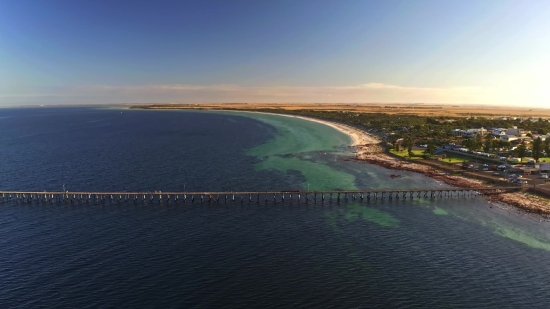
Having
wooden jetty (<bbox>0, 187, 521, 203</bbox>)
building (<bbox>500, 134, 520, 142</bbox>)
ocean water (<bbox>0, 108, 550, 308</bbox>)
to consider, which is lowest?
ocean water (<bbox>0, 108, 550, 308</bbox>)

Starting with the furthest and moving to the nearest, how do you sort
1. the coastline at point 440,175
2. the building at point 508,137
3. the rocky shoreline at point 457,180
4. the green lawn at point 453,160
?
the building at point 508,137 < the green lawn at point 453,160 < the coastline at point 440,175 < the rocky shoreline at point 457,180

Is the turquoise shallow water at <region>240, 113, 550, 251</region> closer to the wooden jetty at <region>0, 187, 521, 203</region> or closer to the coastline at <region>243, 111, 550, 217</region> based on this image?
the coastline at <region>243, 111, 550, 217</region>

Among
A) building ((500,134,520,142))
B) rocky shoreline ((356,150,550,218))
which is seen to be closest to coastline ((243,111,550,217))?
rocky shoreline ((356,150,550,218))

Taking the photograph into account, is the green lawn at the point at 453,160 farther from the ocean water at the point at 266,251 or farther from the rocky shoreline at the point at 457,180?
the ocean water at the point at 266,251

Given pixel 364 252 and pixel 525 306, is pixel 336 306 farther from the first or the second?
pixel 525 306

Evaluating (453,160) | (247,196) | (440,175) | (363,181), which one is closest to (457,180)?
(440,175)

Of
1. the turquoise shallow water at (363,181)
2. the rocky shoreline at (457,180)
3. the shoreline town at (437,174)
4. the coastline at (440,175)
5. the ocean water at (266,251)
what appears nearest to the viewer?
the ocean water at (266,251)

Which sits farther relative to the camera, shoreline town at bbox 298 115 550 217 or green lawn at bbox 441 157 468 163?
green lawn at bbox 441 157 468 163

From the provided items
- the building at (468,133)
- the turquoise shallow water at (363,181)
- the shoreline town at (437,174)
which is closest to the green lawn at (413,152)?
the shoreline town at (437,174)

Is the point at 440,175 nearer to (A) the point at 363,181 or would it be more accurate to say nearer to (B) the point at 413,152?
(A) the point at 363,181
